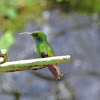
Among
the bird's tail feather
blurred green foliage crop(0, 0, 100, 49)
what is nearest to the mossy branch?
the bird's tail feather

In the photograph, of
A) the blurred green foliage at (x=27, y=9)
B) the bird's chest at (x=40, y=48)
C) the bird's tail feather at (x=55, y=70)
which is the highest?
the bird's chest at (x=40, y=48)

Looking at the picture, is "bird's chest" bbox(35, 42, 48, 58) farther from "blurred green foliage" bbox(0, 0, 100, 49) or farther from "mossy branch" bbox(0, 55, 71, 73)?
"blurred green foliage" bbox(0, 0, 100, 49)

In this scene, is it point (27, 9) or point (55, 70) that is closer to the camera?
point (55, 70)

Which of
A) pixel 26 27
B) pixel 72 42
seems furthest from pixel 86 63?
pixel 26 27

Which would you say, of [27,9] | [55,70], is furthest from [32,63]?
[27,9]

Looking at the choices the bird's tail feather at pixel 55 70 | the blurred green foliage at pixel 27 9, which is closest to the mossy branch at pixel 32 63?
the bird's tail feather at pixel 55 70

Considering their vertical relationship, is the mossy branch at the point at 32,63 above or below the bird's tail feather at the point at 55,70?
above

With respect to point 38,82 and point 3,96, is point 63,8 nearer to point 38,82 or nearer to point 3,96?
point 38,82

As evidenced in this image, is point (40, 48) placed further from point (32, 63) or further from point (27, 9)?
point (27, 9)

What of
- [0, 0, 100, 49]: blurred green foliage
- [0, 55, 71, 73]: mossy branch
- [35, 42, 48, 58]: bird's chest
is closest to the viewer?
[0, 55, 71, 73]: mossy branch

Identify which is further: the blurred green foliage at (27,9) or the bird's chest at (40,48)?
the blurred green foliage at (27,9)

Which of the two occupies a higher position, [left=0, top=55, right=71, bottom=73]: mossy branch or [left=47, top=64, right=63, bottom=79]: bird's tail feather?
[left=0, top=55, right=71, bottom=73]: mossy branch

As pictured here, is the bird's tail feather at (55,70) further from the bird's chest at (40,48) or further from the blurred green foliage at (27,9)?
the blurred green foliage at (27,9)

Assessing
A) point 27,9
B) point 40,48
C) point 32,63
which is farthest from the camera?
point 27,9
